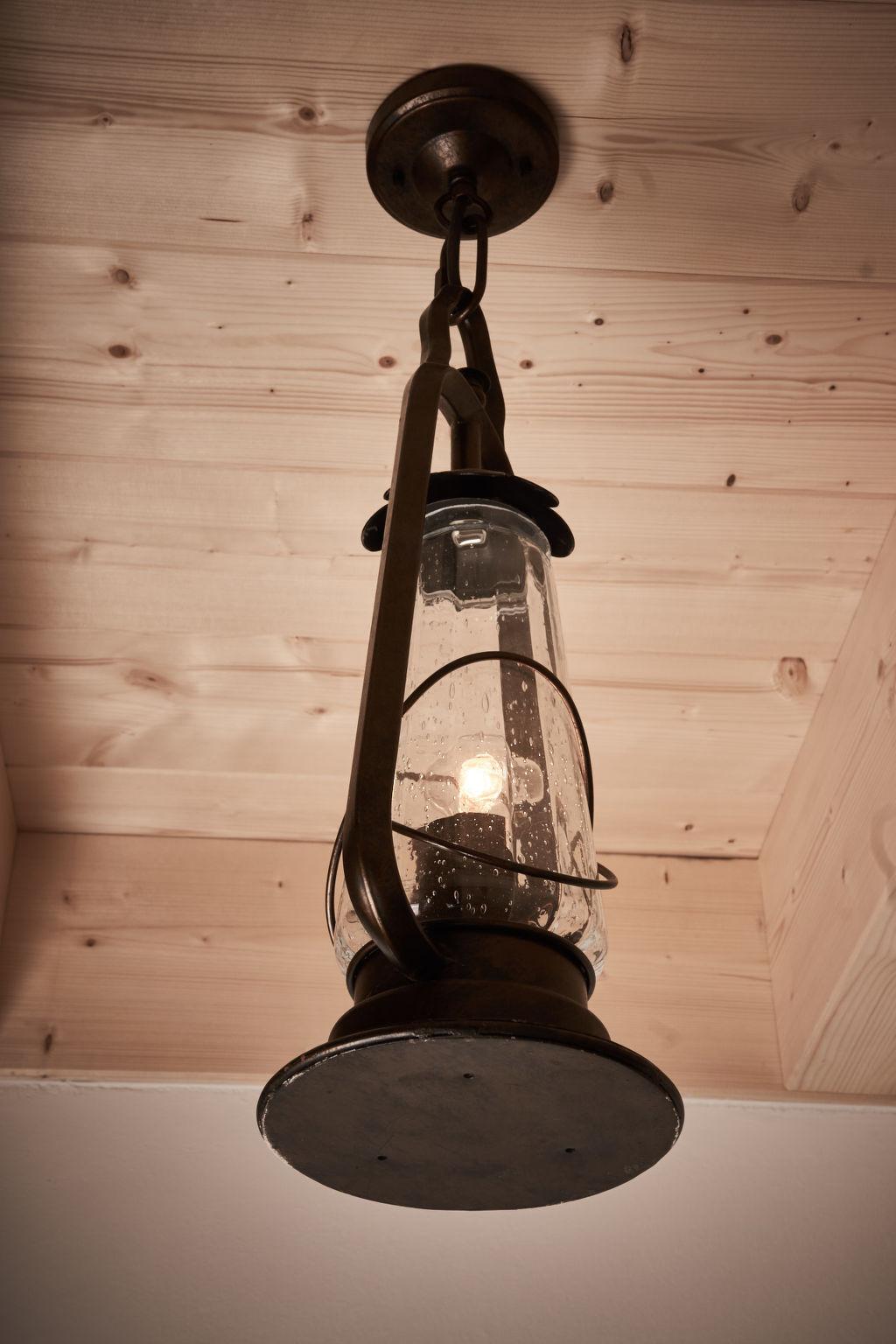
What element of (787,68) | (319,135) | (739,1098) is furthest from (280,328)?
(739,1098)

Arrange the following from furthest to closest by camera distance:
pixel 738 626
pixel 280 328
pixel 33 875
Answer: pixel 33 875, pixel 738 626, pixel 280 328

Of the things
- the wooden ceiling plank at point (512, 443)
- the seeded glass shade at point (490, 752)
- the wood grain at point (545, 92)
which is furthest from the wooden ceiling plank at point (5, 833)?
the seeded glass shade at point (490, 752)

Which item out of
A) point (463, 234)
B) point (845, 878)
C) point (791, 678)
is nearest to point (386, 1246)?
point (845, 878)

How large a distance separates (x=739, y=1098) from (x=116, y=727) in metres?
0.82

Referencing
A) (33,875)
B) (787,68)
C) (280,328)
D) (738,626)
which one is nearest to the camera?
(787,68)

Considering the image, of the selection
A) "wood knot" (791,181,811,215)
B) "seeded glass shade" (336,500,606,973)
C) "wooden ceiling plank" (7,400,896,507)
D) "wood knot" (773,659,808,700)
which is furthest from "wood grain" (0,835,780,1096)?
"wood knot" (791,181,811,215)

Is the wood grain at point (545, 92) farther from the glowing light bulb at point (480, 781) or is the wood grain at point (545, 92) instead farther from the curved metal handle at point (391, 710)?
the glowing light bulb at point (480, 781)

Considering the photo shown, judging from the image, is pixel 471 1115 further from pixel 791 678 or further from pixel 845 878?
pixel 791 678

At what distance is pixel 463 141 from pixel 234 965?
3.04ft

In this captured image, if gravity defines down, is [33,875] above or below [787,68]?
below

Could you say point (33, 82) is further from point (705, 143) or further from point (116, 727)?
point (116, 727)

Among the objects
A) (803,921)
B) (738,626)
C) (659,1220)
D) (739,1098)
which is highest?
(738,626)

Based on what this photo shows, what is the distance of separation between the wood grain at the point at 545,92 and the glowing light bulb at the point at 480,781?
485 mm

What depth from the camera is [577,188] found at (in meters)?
0.89
